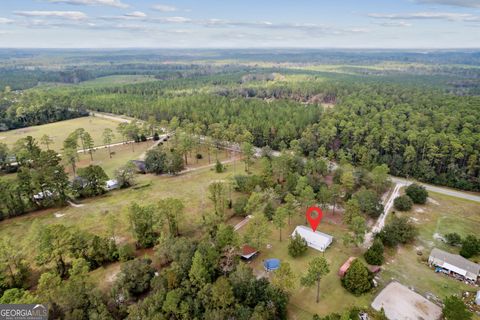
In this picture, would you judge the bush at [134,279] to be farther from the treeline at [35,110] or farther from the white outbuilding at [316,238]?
the treeline at [35,110]

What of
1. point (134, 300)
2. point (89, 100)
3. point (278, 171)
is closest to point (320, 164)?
point (278, 171)

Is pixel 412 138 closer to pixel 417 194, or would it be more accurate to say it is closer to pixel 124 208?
pixel 417 194

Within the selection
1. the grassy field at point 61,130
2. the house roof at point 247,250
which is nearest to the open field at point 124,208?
the house roof at point 247,250

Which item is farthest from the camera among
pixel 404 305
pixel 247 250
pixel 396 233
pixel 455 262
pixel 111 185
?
pixel 111 185

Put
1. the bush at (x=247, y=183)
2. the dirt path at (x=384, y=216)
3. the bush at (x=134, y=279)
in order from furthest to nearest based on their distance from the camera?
the bush at (x=247, y=183) → the dirt path at (x=384, y=216) → the bush at (x=134, y=279)

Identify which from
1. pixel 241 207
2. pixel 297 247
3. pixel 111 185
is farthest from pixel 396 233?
pixel 111 185

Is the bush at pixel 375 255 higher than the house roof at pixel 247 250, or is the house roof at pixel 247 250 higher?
the bush at pixel 375 255

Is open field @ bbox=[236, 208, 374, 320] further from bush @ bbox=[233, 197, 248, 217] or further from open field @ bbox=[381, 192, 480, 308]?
open field @ bbox=[381, 192, 480, 308]
